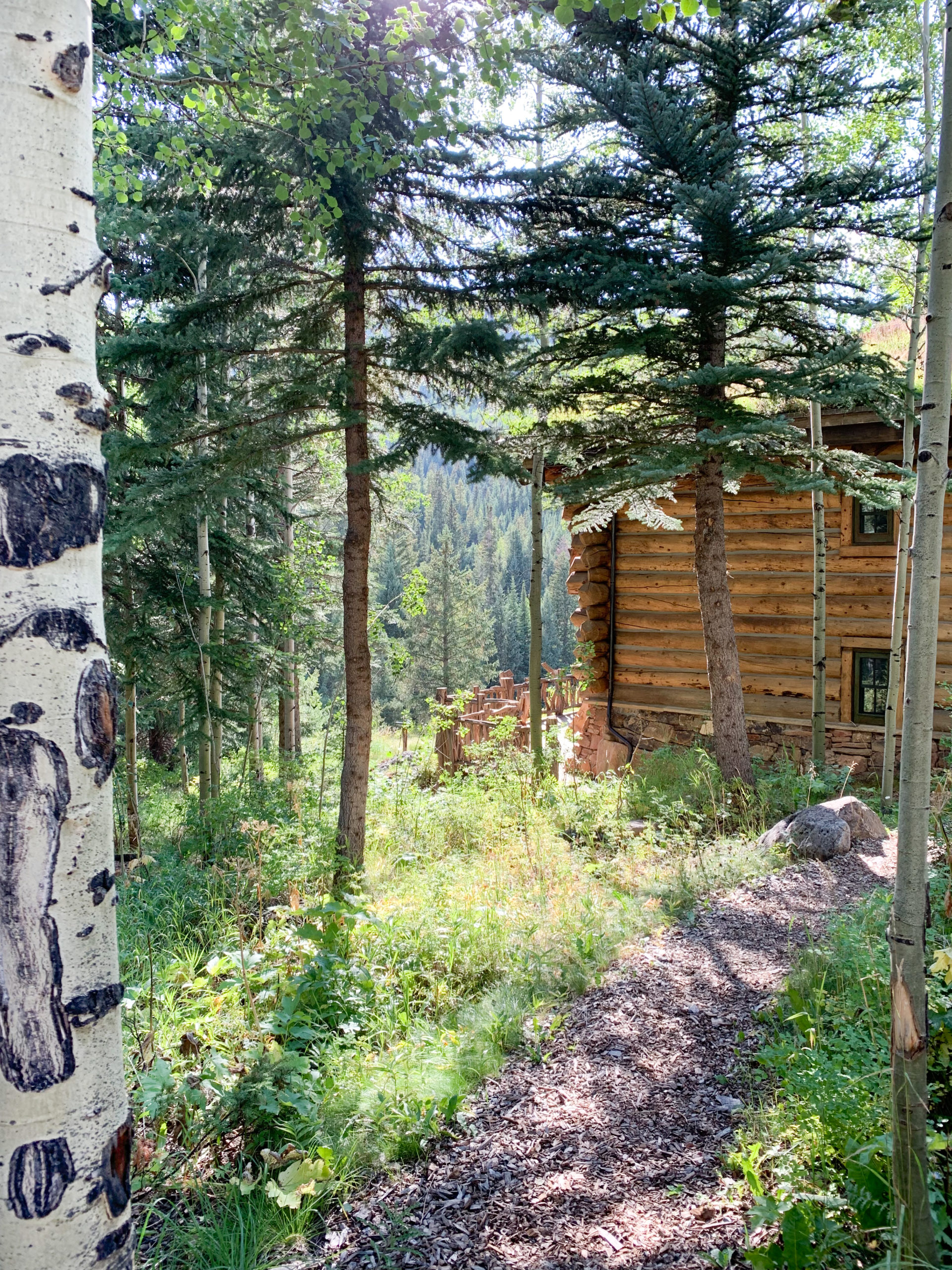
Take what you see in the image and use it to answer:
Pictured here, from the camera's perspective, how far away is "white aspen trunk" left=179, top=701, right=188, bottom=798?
39.7 ft

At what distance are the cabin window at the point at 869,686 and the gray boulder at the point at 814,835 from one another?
13.1 ft

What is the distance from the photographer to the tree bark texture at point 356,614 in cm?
738

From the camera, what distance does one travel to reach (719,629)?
9.09m

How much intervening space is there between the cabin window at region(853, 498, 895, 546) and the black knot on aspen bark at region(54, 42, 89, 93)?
10.7 metres

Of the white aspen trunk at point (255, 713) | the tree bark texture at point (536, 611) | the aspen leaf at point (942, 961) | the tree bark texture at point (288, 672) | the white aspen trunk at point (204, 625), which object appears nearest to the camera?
the aspen leaf at point (942, 961)

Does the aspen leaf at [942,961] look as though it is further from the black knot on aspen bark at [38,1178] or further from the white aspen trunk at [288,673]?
the white aspen trunk at [288,673]

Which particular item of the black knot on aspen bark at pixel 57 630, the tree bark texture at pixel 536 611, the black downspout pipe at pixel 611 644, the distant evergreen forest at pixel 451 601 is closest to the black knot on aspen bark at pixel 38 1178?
the black knot on aspen bark at pixel 57 630

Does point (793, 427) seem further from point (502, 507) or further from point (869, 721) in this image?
point (502, 507)

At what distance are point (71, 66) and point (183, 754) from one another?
16.1 meters

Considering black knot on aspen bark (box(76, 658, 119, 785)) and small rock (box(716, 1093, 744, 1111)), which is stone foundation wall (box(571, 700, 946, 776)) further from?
black knot on aspen bark (box(76, 658, 119, 785))

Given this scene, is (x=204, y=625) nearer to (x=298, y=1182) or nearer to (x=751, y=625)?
(x=298, y=1182)

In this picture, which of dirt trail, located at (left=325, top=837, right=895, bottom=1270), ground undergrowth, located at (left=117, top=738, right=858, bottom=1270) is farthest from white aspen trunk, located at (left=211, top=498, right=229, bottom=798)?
dirt trail, located at (left=325, top=837, right=895, bottom=1270)

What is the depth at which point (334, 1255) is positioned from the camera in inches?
101

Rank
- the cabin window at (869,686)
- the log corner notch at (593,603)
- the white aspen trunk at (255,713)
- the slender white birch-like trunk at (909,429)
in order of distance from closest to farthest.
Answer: the slender white birch-like trunk at (909,429)
the cabin window at (869,686)
the white aspen trunk at (255,713)
the log corner notch at (593,603)
